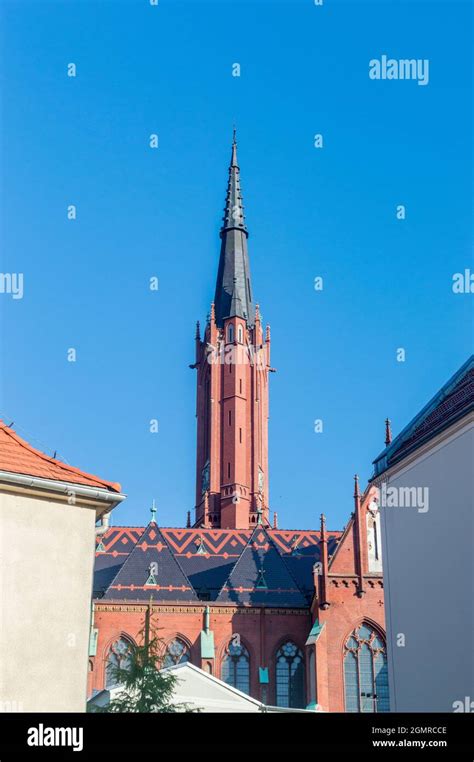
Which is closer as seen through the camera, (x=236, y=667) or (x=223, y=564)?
(x=236, y=667)

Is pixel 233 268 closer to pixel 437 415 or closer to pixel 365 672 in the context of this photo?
pixel 365 672

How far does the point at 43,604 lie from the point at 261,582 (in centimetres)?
3732

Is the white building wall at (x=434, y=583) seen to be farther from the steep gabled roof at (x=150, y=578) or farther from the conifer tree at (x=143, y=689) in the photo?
the steep gabled roof at (x=150, y=578)

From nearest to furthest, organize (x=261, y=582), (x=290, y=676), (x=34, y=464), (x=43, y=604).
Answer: (x=43, y=604) → (x=34, y=464) → (x=290, y=676) → (x=261, y=582)

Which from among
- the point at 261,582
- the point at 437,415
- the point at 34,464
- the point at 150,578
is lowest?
the point at 34,464

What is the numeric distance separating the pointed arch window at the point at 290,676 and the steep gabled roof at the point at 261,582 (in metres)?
2.40

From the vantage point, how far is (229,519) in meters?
70.4

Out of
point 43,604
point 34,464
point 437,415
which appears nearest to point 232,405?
point 437,415

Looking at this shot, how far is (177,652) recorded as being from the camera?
48000 millimetres

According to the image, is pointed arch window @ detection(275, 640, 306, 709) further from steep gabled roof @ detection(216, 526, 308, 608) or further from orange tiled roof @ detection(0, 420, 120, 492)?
orange tiled roof @ detection(0, 420, 120, 492)

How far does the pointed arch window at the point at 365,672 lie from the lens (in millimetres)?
44938

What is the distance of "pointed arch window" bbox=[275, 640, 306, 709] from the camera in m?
46.8

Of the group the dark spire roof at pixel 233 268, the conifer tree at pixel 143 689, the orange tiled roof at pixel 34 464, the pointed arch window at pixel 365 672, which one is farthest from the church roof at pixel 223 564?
the orange tiled roof at pixel 34 464
